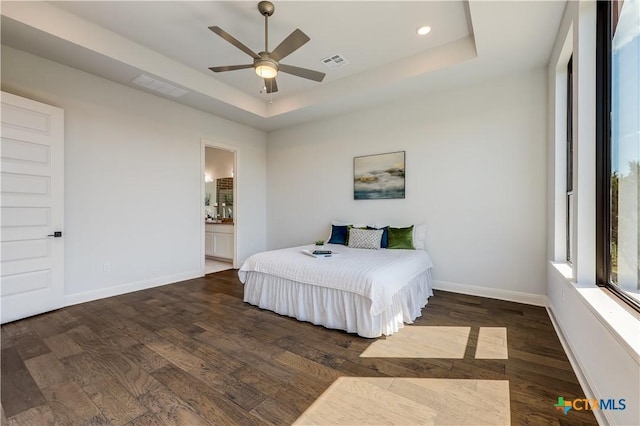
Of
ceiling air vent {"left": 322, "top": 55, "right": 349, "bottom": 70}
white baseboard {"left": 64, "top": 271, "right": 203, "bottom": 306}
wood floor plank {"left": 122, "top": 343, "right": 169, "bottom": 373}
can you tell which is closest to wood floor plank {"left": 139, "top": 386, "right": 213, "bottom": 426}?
wood floor plank {"left": 122, "top": 343, "right": 169, "bottom": 373}

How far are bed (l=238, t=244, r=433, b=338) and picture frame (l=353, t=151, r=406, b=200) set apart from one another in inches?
46.4

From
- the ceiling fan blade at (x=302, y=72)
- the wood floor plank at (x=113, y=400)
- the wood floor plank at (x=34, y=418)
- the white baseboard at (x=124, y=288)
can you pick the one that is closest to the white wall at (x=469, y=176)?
the ceiling fan blade at (x=302, y=72)

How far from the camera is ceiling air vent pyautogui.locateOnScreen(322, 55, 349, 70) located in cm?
364

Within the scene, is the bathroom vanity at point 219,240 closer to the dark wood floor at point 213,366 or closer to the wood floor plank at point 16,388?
the dark wood floor at point 213,366

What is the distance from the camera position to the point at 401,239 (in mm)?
4020

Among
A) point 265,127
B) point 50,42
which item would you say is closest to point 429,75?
point 265,127

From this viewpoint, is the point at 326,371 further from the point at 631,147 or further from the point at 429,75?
the point at 429,75

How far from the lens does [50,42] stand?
9.46ft

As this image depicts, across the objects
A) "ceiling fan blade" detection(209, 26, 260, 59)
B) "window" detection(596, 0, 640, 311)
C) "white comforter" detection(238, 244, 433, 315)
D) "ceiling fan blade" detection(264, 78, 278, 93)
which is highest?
"ceiling fan blade" detection(209, 26, 260, 59)

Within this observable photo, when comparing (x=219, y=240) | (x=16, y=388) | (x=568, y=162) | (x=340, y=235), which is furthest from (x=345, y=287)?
(x=219, y=240)

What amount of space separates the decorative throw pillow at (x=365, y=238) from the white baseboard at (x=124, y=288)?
2771 mm

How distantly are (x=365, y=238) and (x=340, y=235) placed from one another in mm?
566

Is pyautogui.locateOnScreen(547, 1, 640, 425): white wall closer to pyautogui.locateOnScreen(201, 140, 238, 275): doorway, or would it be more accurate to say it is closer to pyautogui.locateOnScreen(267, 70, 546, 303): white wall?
pyautogui.locateOnScreen(267, 70, 546, 303): white wall

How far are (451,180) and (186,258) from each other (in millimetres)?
4382
